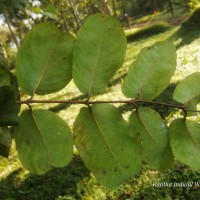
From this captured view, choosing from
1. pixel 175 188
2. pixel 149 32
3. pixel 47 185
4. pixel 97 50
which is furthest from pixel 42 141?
pixel 149 32

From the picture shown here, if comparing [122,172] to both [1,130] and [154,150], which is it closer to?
[154,150]

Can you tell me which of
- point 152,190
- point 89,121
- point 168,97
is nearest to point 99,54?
point 89,121

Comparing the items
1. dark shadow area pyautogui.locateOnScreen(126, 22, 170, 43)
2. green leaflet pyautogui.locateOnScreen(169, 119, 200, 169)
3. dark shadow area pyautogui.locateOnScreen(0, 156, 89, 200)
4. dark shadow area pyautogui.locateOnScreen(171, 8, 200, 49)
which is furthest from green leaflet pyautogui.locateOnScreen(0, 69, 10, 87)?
dark shadow area pyautogui.locateOnScreen(126, 22, 170, 43)

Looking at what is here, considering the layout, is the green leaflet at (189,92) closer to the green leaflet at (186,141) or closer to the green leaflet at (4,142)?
the green leaflet at (186,141)

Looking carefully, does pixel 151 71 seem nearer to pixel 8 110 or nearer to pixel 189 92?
pixel 189 92

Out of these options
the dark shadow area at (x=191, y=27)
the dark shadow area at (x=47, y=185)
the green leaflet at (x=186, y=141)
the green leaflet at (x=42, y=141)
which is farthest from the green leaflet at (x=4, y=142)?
the dark shadow area at (x=191, y=27)

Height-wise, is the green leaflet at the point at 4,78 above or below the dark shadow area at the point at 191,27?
above

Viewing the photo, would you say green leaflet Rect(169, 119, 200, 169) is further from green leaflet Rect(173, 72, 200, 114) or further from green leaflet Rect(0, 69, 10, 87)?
green leaflet Rect(0, 69, 10, 87)

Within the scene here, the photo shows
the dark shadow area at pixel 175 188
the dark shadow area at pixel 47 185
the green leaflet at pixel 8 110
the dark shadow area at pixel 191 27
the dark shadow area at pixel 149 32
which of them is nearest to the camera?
the green leaflet at pixel 8 110
